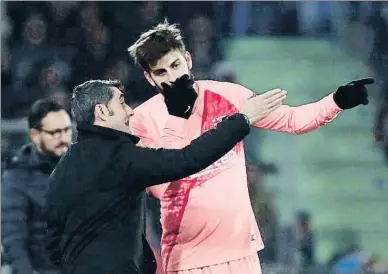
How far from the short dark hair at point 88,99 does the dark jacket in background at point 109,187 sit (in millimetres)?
28

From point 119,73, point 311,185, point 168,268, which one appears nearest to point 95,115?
point 168,268

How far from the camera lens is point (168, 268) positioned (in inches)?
73.8

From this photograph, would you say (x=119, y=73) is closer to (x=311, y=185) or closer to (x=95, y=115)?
(x=311, y=185)

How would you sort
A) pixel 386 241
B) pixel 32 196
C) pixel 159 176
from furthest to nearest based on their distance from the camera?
pixel 386 241 → pixel 32 196 → pixel 159 176

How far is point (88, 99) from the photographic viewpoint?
1.62m

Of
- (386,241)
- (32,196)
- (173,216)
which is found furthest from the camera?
(386,241)

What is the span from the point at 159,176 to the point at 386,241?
5.59 ft

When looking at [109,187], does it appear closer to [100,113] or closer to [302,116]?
[100,113]

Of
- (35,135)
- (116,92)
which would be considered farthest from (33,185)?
(116,92)

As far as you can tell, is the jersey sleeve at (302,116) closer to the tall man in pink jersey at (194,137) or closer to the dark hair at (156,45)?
the tall man in pink jersey at (194,137)

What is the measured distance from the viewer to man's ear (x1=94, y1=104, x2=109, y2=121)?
1.60 m

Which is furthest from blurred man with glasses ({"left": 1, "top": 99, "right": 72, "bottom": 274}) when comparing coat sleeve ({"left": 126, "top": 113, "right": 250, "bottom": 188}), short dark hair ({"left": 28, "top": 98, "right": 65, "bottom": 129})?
coat sleeve ({"left": 126, "top": 113, "right": 250, "bottom": 188})

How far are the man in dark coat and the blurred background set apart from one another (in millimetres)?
1431

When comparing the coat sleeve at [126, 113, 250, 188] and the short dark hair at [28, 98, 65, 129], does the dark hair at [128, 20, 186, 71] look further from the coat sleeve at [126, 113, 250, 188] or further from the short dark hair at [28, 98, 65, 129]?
the short dark hair at [28, 98, 65, 129]
